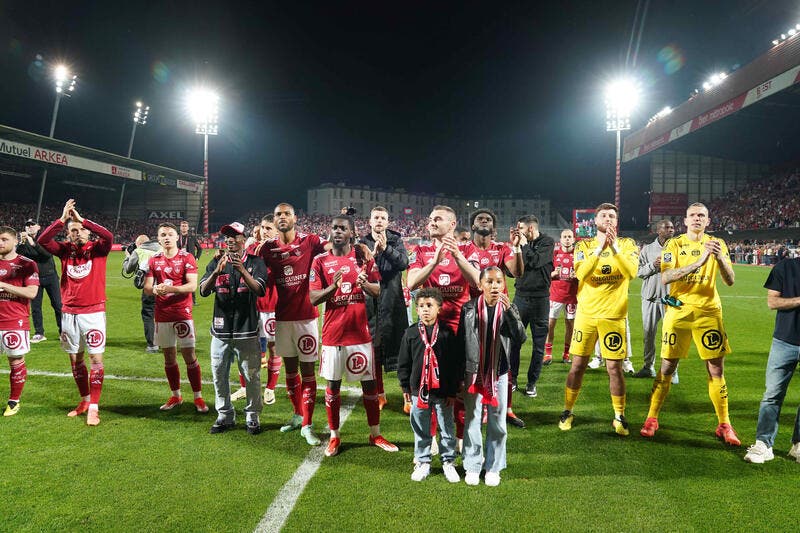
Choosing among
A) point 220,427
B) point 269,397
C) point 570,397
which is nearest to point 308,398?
point 220,427

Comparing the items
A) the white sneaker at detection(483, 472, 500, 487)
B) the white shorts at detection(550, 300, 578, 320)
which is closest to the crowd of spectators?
the white shorts at detection(550, 300, 578, 320)

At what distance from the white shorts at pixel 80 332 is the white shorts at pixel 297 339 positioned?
2.20m

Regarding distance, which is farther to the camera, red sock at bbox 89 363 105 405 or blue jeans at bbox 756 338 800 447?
red sock at bbox 89 363 105 405

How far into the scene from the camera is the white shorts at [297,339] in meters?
4.85

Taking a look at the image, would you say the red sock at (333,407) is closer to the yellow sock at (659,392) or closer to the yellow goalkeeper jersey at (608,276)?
the yellow goalkeeper jersey at (608,276)

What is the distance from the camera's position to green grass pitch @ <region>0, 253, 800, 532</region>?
132 inches

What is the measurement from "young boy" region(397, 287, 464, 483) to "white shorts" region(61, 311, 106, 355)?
376 cm

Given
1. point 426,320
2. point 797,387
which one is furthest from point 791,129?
point 426,320

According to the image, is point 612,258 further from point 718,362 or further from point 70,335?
point 70,335

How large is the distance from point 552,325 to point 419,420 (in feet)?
15.8

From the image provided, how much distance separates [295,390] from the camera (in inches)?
203

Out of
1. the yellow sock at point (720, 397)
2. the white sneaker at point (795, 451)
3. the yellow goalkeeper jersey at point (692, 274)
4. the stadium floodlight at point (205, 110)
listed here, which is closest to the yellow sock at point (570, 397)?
the yellow sock at point (720, 397)

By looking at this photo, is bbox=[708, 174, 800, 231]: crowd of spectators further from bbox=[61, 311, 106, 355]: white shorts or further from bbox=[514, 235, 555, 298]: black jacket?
bbox=[61, 311, 106, 355]: white shorts

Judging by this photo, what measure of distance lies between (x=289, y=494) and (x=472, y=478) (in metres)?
1.45
